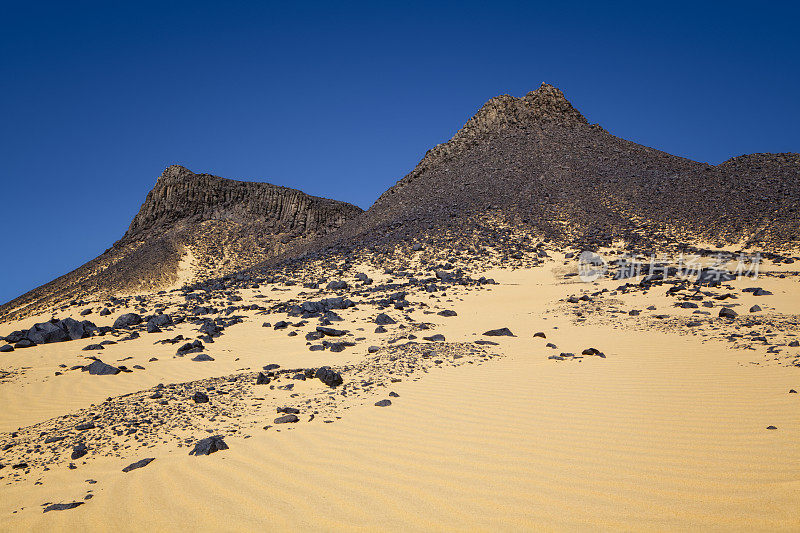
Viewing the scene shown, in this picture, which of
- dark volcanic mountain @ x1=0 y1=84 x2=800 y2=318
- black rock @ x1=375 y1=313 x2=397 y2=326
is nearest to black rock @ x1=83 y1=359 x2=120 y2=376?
black rock @ x1=375 y1=313 x2=397 y2=326

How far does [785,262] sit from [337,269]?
20.8 meters

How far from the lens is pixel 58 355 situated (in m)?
11.7

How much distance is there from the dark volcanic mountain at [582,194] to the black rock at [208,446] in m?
23.9

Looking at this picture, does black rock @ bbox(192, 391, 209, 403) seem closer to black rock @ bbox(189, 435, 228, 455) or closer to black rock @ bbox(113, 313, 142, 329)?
black rock @ bbox(189, 435, 228, 455)

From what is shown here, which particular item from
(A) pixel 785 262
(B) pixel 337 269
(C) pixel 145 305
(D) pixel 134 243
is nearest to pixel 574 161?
Answer: (A) pixel 785 262

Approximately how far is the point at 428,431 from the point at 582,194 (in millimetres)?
30727

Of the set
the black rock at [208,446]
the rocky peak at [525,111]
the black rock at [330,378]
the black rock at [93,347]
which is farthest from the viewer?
the rocky peak at [525,111]

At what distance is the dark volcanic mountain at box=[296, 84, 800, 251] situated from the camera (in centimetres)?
2842

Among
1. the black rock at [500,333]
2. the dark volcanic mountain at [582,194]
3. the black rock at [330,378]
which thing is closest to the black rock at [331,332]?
the black rock at [500,333]

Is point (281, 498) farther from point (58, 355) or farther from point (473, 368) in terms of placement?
point (58, 355)

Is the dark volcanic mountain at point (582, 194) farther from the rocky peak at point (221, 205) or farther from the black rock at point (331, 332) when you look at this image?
the black rock at point (331, 332)

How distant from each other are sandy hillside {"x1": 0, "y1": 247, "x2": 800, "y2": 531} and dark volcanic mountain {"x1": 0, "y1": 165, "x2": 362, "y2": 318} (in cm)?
2867

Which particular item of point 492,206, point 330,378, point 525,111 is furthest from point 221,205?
point 330,378

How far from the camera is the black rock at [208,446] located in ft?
17.6
